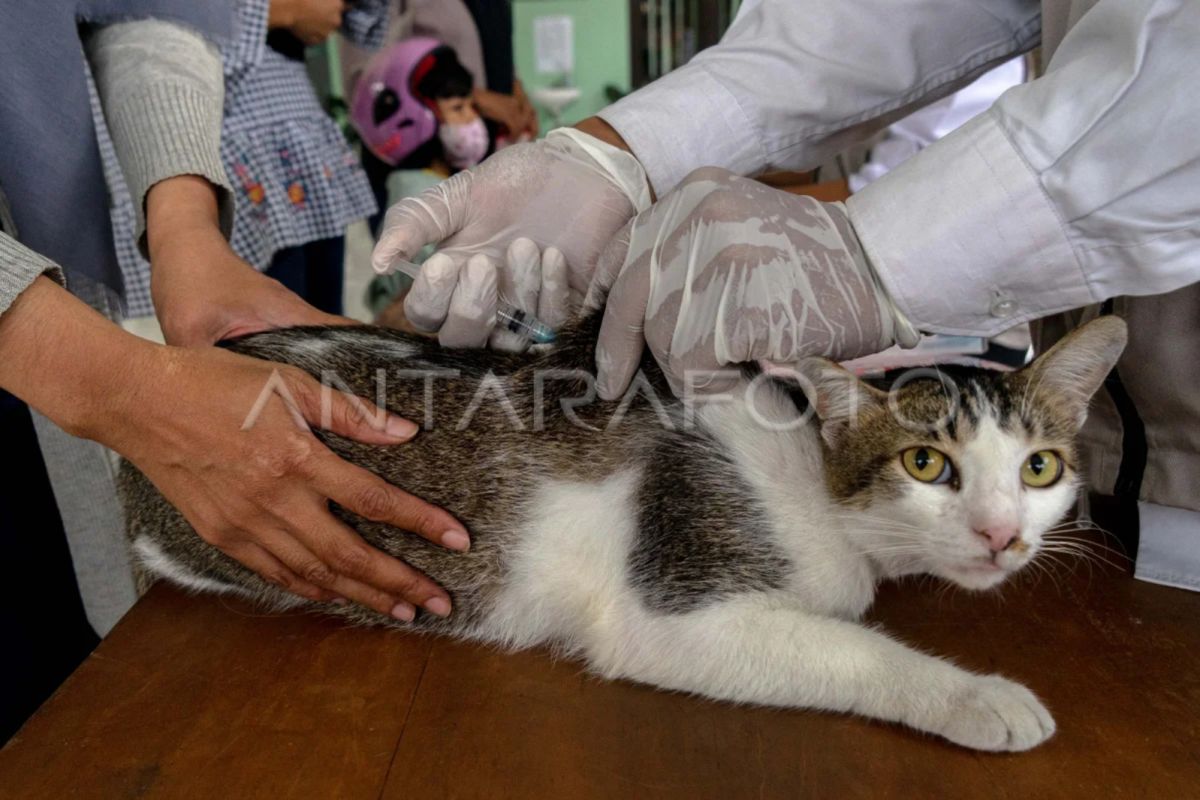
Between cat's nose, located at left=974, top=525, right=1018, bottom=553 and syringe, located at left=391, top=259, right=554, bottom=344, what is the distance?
0.53m

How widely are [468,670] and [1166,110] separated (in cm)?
80

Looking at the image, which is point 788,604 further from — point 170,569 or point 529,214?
point 170,569

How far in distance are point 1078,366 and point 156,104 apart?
3.96ft

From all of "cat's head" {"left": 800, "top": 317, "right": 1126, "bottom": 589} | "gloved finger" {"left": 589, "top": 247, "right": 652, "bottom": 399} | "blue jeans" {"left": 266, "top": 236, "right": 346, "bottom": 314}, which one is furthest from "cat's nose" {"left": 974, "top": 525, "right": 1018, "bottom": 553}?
"blue jeans" {"left": 266, "top": 236, "right": 346, "bottom": 314}

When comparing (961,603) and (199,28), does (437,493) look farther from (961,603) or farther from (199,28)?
(199,28)

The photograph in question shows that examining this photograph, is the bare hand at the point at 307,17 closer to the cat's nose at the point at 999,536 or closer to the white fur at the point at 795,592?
the white fur at the point at 795,592

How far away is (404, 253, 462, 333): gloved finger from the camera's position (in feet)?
3.27

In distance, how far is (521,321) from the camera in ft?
3.56

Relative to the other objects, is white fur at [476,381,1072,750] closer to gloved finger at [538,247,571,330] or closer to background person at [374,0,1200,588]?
background person at [374,0,1200,588]

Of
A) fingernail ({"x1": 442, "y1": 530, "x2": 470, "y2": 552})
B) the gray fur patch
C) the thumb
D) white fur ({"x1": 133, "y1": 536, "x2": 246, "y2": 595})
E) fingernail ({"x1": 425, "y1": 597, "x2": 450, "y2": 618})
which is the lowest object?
white fur ({"x1": 133, "y1": 536, "x2": 246, "y2": 595})

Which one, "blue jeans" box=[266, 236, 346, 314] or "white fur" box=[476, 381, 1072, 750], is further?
"blue jeans" box=[266, 236, 346, 314]

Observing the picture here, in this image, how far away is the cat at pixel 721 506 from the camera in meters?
0.81

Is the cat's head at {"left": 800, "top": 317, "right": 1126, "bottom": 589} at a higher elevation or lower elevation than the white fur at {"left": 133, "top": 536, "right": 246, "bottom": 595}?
higher

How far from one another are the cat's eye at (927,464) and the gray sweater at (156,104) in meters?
1.00
